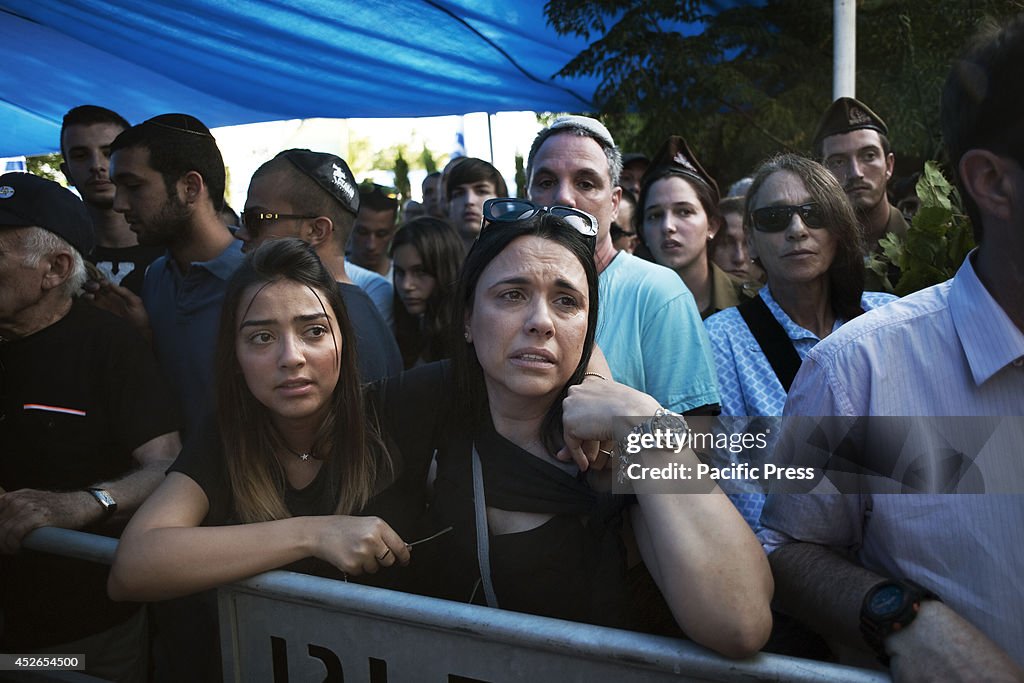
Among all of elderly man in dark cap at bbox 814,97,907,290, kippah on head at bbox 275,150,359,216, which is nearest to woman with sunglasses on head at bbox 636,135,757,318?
elderly man in dark cap at bbox 814,97,907,290

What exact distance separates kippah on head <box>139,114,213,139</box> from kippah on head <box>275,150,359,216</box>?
44 centimetres

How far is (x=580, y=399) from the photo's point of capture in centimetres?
167

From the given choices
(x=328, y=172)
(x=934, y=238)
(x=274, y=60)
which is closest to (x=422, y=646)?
(x=934, y=238)

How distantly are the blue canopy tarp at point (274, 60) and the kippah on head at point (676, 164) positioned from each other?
1816mm

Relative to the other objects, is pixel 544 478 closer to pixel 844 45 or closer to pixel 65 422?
pixel 65 422

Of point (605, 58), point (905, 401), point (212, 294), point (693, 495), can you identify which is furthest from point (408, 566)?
point (605, 58)

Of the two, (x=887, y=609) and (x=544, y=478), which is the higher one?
(x=544, y=478)

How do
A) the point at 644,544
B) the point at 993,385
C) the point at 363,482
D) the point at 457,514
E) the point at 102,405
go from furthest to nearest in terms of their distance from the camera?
the point at 102,405
the point at 363,482
the point at 457,514
the point at 644,544
the point at 993,385

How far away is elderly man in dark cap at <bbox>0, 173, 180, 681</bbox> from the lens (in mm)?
2459

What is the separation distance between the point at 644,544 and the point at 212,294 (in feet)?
7.09

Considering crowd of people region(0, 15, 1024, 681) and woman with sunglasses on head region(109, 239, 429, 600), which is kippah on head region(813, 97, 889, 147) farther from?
woman with sunglasses on head region(109, 239, 429, 600)

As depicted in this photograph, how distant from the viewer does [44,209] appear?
8.82ft

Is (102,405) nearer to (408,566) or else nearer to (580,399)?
(408,566)

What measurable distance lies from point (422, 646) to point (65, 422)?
1618 mm
